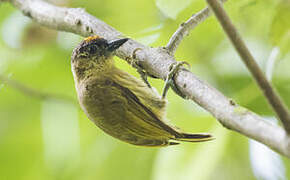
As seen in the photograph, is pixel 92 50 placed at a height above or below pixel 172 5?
below

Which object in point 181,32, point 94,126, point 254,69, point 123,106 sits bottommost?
point 94,126

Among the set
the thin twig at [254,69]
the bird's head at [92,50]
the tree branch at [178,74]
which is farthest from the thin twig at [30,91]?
the thin twig at [254,69]

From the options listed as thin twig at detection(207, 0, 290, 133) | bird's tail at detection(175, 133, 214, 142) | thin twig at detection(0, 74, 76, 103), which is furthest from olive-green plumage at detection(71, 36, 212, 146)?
thin twig at detection(207, 0, 290, 133)

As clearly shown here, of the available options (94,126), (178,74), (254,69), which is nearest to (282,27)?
(178,74)

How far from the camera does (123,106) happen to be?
2988 mm

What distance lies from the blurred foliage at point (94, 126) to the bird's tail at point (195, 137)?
0.51 ft

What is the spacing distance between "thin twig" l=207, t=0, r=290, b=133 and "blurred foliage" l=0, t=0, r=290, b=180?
1.54 meters

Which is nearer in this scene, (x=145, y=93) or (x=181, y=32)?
(x=181, y=32)

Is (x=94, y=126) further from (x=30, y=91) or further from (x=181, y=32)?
(x=181, y=32)

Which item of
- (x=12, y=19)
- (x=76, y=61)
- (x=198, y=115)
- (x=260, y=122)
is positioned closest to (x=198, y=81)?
(x=260, y=122)

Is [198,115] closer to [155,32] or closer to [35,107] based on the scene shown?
[155,32]

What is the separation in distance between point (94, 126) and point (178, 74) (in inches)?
87.6

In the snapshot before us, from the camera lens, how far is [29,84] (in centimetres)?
378

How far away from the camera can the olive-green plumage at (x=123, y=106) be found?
2922 millimetres
